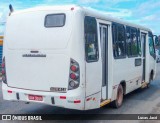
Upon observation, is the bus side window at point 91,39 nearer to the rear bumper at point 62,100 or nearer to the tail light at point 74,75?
the tail light at point 74,75

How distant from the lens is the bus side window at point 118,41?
29.9ft

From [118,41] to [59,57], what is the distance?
119 inches

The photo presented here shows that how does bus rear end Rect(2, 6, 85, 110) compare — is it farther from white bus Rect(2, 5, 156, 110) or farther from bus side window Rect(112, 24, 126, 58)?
bus side window Rect(112, 24, 126, 58)

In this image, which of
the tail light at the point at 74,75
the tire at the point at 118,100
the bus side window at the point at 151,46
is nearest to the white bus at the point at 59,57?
the tail light at the point at 74,75

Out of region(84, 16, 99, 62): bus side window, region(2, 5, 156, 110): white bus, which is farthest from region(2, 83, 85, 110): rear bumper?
region(84, 16, 99, 62): bus side window

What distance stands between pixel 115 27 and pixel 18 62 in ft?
10.8

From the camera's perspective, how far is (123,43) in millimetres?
Answer: 10008

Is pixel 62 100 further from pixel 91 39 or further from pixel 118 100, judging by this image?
pixel 118 100

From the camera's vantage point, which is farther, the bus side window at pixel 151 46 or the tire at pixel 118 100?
the bus side window at pixel 151 46

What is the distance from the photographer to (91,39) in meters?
7.45

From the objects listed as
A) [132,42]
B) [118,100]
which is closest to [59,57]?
[118,100]

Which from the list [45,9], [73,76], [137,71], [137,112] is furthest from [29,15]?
[137,71]

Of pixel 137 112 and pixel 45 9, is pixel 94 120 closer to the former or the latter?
pixel 137 112

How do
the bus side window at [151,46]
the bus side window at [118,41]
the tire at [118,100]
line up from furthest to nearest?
1. the bus side window at [151,46]
2. the tire at [118,100]
3. the bus side window at [118,41]
